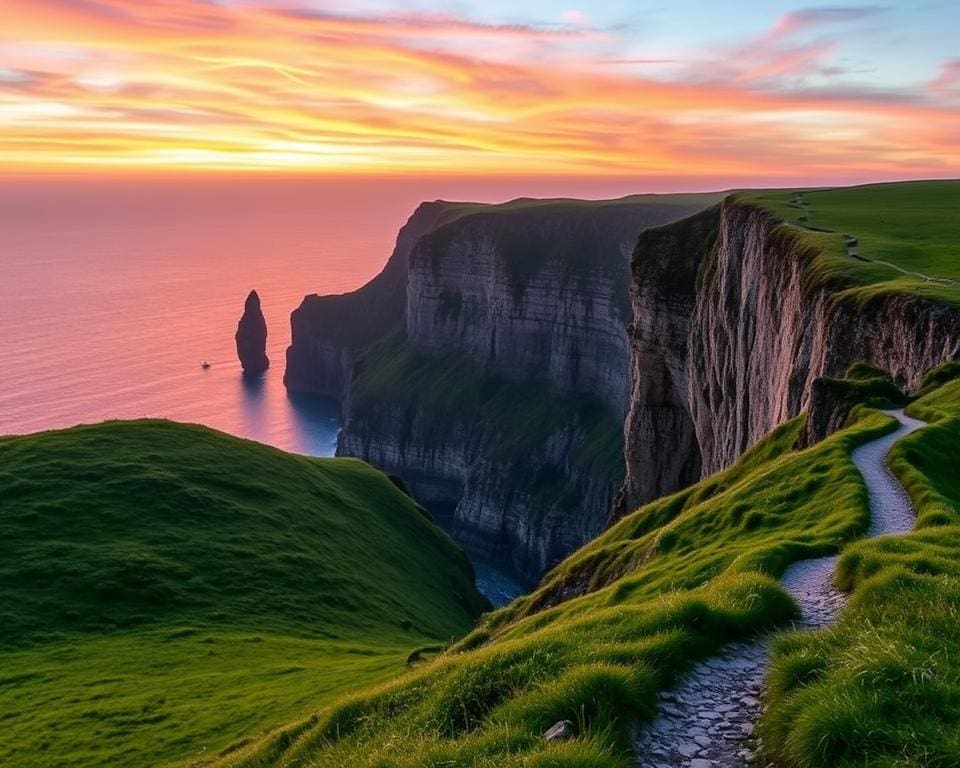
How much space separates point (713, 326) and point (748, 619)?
70.3 metres

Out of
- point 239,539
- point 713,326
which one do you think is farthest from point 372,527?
point 713,326

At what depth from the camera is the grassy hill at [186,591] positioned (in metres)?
46.5

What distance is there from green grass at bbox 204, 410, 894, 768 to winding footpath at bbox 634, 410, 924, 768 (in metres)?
0.33

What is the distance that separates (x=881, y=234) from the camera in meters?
71.8

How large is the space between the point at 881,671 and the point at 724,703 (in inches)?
116

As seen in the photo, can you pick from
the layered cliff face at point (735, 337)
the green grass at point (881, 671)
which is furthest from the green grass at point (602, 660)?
the layered cliff face at point (735, 337)

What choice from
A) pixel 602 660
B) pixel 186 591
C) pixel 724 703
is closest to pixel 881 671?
pixel 724 703

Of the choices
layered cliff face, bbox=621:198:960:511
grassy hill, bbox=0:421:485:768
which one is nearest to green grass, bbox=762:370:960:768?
layered cliff face, bbox=621:198:960:511

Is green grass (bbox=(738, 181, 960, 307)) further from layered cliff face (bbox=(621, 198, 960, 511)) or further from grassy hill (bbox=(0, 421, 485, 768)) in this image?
grassy hill (bbox=(0, 421, 485, 768))

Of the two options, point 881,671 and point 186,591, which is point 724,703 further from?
point 186,591

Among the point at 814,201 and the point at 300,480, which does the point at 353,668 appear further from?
the point at 814,201

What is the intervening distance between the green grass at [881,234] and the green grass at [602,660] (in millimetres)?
22330

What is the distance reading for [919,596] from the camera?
49.7 feet

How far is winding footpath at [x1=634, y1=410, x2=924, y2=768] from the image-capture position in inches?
501
